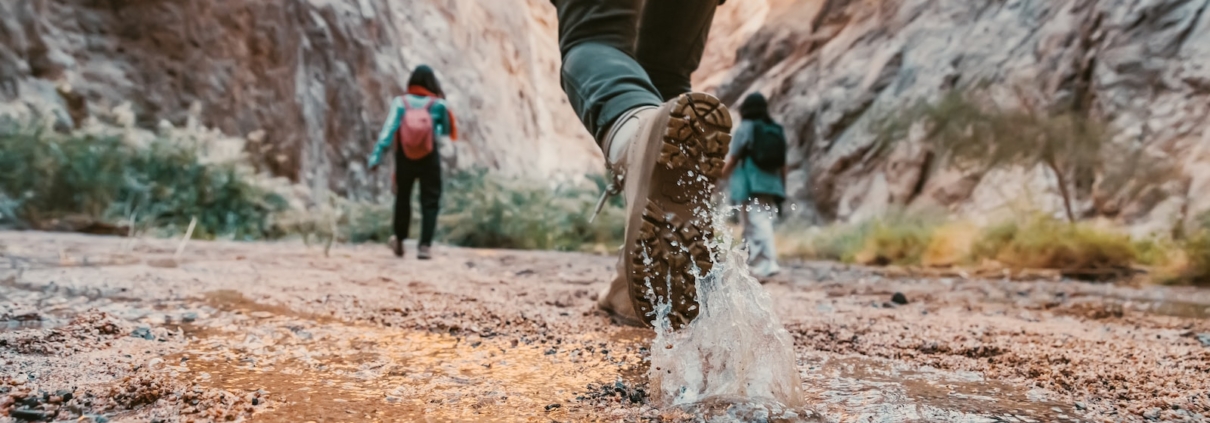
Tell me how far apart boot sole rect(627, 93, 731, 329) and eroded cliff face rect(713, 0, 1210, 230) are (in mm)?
5632

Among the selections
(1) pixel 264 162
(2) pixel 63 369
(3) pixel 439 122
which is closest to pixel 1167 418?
(2) pixel 63 369

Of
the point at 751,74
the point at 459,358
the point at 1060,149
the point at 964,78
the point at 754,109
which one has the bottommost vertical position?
the point at 459,358

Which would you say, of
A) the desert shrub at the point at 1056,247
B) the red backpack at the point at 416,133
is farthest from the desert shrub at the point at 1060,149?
the red backpack at the point at 416,133

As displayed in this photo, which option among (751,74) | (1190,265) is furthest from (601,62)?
(751,74)

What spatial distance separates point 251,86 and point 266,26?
72 centimetres

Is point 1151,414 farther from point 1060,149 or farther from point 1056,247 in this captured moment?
point 1060,149

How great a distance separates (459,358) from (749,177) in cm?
320

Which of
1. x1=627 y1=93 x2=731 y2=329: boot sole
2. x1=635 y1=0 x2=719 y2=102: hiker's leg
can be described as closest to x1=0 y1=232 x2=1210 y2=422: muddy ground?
x1=627 y1=93 x2=731 y2=329: boot sole

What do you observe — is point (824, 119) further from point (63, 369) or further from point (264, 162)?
point (63, 369)

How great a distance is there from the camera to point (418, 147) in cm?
384

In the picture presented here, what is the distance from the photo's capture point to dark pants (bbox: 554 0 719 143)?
1.13m

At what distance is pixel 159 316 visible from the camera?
4.06ft

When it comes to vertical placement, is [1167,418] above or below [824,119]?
below

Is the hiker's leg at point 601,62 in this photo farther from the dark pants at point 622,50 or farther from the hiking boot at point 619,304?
the hiking boot at point 619,304
